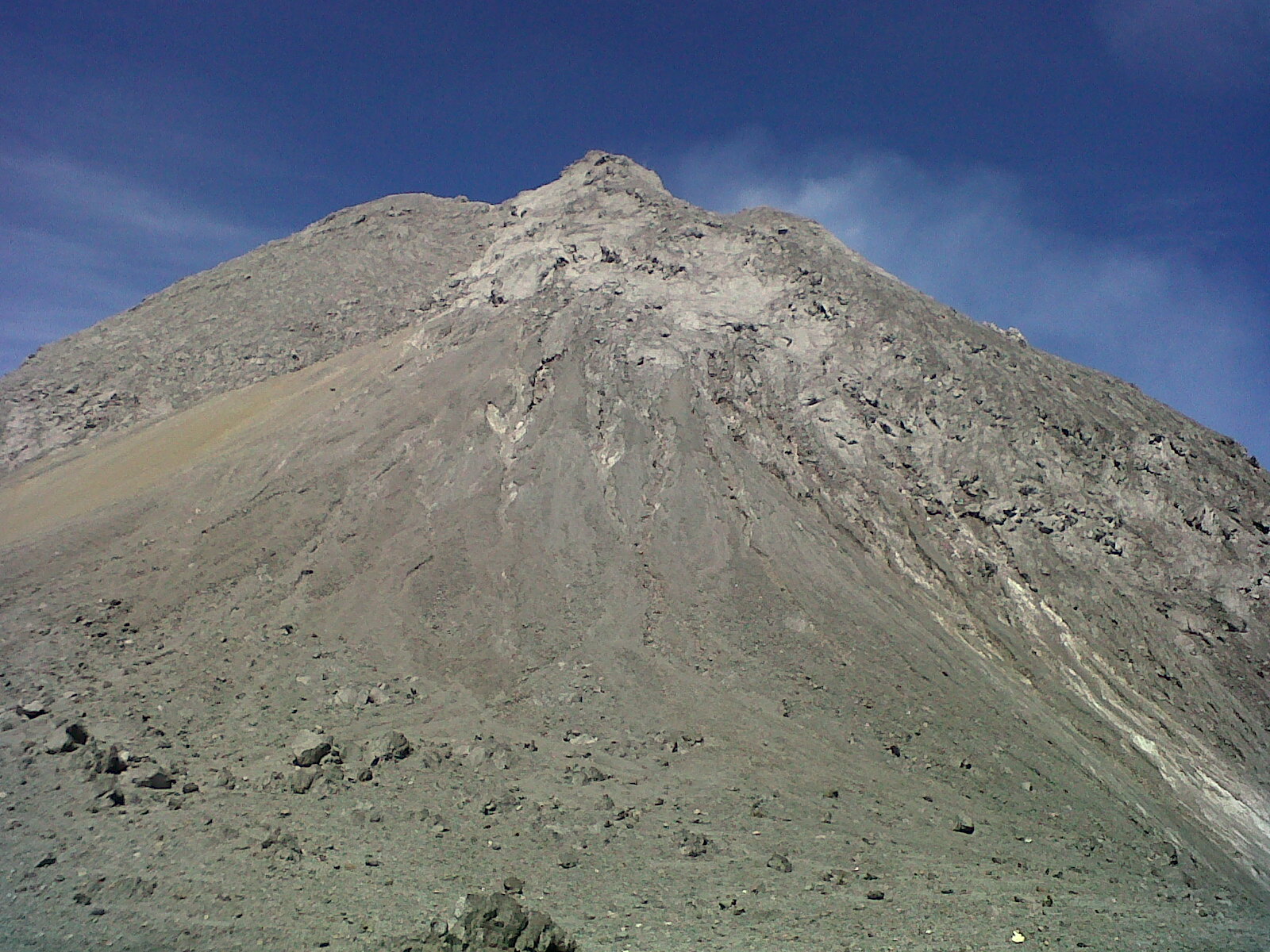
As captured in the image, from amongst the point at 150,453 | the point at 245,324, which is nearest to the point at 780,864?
the point at 150,453

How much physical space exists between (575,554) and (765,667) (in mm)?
6618

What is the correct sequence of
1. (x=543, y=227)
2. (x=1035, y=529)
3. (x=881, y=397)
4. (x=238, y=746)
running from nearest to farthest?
(x=238, y=746) < (x=1035, y=529) < (x=881, y=397) < (x=543, y=227)

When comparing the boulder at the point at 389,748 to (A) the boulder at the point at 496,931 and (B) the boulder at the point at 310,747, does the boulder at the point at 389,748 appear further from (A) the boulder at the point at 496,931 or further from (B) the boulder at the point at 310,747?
(A) the boulder at the point at 496,931

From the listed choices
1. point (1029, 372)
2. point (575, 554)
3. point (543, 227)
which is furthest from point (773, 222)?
point (575, 554)

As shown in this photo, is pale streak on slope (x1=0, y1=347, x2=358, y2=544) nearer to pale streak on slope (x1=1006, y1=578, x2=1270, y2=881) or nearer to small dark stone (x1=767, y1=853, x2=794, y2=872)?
small dark stone (x1=767, y1=853, x2=794, y2=872)

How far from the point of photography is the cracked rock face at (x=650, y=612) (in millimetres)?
12242

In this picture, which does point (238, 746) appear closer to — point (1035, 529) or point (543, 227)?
point (1035, 529)

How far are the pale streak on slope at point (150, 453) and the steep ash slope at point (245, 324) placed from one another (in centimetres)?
256

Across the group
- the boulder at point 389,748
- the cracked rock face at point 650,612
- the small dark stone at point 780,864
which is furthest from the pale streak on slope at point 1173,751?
the boulder at point 389,748

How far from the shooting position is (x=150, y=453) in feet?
94.7

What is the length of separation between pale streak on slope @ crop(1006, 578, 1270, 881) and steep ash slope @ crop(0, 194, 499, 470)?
104 ft

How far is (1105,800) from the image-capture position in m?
18.2

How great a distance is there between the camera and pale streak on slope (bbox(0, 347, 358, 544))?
25.2 meters

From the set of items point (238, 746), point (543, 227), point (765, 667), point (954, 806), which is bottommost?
point (238, 746)
